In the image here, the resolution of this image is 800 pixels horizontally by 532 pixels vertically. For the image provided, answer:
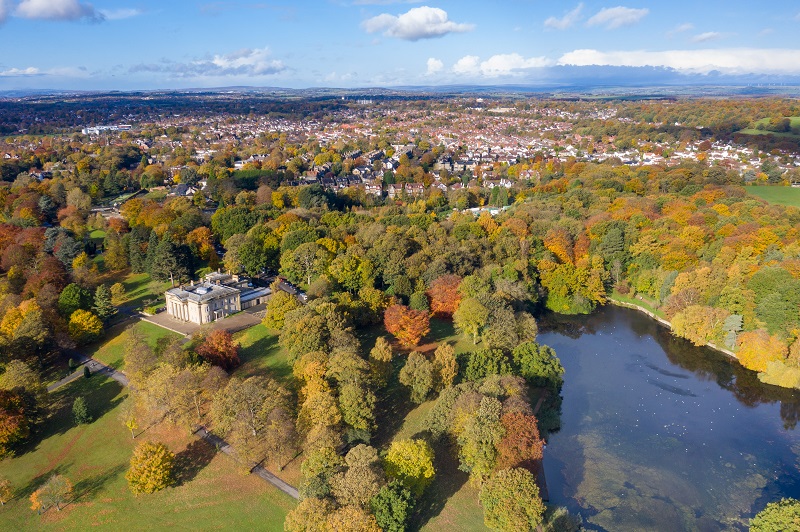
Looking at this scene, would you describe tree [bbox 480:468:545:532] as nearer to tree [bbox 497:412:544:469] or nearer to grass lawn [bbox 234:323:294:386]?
tree [bbox 497:412:544:469]

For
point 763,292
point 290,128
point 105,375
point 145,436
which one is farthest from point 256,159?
point 763,292

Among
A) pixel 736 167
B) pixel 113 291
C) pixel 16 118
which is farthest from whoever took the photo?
pixel 16 118

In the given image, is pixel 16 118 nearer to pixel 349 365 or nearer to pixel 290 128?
pixel 290 128

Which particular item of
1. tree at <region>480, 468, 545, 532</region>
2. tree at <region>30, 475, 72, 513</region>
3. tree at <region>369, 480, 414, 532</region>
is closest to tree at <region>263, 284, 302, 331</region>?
tree at <region>30, 475, 72, 513</region>

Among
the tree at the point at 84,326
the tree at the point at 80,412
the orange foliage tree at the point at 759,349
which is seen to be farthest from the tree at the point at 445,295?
the tree at the point at 84,326

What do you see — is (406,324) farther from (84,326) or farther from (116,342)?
(84,326)

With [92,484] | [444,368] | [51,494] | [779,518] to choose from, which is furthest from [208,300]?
[779,518]
